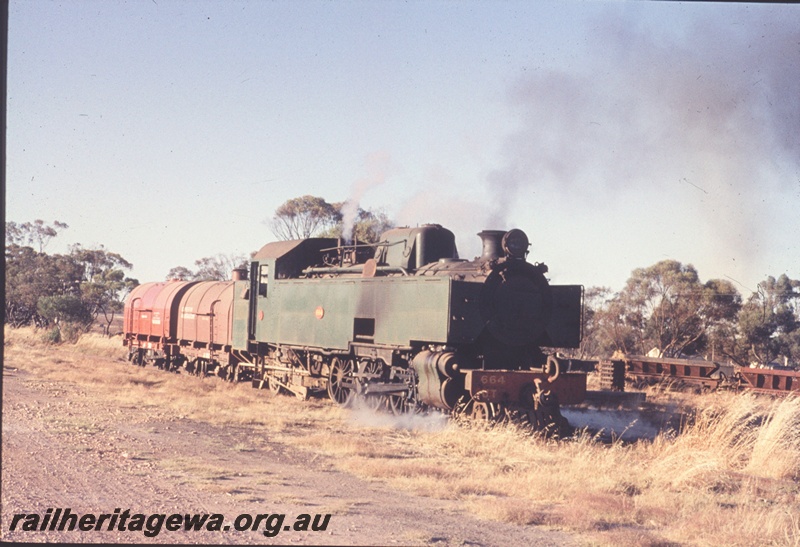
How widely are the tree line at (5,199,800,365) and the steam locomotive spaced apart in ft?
30.4

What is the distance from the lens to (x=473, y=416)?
37.3 feet

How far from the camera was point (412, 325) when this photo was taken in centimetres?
1194

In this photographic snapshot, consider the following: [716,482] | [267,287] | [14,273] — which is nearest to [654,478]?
[716,482]

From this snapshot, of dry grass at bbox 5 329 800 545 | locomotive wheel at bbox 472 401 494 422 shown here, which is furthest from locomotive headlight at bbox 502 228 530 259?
dry grass at bbox 5 329 800 545

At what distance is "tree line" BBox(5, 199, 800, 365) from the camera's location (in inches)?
1205

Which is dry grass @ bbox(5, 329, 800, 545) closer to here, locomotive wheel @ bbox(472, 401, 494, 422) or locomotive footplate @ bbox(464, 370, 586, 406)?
locomotive wheel @ bbox(472, 401, 494, 422)

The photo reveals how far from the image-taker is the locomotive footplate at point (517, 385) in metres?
10.8

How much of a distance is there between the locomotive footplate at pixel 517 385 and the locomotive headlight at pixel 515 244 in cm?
184

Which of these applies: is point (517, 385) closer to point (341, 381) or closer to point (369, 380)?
point (369, 380)

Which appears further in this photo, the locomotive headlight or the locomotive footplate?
the locomotive headlight

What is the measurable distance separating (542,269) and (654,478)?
4.59m

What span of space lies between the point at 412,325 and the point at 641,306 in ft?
74.0

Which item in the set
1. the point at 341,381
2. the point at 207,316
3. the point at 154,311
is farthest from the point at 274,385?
the point at 154,311

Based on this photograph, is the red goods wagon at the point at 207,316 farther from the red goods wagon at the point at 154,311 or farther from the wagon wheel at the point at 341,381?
the wagon wheel at the point at 341,381
